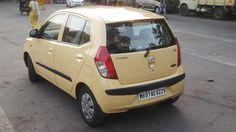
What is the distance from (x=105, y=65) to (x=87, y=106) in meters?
A: 0.78

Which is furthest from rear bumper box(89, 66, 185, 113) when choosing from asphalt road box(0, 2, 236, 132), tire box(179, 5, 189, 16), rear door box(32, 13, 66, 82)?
tire box(179, 5, 189, 16)

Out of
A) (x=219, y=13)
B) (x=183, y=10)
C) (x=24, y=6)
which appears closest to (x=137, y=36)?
(x=219, y=13)

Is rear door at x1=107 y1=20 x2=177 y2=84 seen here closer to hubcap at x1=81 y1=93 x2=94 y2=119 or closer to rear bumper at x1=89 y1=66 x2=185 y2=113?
rear bumper at x1=89 y1=66 x2=185 y2=113

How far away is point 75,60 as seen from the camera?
532cm

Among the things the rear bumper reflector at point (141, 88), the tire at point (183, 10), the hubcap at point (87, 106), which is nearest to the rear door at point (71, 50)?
the hubcap at point (87, 106)

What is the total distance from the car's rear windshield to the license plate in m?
0.60

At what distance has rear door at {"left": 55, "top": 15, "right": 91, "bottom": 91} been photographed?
17.2 feet

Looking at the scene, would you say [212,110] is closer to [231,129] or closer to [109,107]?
[231,129]

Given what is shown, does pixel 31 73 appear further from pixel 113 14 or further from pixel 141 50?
pixel 141 50

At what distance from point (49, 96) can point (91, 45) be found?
2018 millimetres

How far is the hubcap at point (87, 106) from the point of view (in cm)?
512

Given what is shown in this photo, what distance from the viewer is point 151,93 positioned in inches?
197

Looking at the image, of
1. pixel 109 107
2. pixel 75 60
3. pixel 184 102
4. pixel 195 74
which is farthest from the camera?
pixel 195 74

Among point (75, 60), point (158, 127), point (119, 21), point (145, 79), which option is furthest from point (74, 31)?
point (158, 127)
